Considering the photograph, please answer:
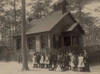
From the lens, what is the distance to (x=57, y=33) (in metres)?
23.2

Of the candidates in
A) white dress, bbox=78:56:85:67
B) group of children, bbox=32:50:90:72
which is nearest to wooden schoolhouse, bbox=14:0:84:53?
group of children, bbox=32:50:90:72

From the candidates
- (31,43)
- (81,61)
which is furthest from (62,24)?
(81,61)

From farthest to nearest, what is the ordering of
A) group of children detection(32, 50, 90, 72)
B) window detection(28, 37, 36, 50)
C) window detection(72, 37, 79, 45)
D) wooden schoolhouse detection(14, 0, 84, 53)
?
window detection(28, 37, 36, 50) < window detection(72, 37, 79, 45) < wooden schoolhouse detection(14, 0, 84, 53) < group of children detection(32, 50, 90, 72)

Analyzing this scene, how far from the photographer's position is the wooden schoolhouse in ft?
74.6

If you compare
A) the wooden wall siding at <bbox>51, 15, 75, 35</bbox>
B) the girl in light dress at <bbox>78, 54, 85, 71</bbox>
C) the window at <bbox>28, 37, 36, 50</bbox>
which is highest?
the wooden wall siding at <bbox>51, 15, 75, 35</bbox>

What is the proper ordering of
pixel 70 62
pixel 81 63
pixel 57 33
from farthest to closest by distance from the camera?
1. pixel 57 33
2. pixel 70 62
3. pixel 81 63

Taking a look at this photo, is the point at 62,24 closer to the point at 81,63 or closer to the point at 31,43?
the point at 31,43

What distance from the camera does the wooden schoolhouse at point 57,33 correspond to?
22734 millimetres

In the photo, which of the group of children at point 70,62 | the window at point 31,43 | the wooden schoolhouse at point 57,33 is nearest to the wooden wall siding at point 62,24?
the wooden schoolhouse at point 57,33

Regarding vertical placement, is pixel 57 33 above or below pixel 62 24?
below

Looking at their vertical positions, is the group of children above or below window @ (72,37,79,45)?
below

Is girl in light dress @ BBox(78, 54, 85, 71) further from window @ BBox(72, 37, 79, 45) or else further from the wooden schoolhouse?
window @ BBox(72, 37, 79, 45)

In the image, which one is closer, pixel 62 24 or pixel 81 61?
pixel 81 61

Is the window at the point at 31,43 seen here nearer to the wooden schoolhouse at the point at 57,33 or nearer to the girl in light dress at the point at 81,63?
the wooden schoolhouse at the point at 57,33
